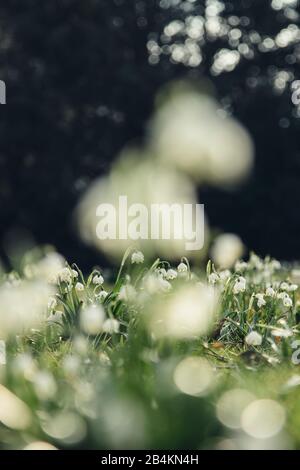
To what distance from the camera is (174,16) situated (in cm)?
1975

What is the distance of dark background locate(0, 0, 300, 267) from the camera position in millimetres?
17797

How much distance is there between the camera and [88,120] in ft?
61.7

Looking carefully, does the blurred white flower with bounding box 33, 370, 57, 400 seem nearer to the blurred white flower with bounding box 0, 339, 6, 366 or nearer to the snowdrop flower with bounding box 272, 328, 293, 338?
the blurred white flower with bounding box 0, 339, 6, 366

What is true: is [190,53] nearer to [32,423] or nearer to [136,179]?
[136,179]

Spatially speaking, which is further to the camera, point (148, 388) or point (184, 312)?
point (184, 312)

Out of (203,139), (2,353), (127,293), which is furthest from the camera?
(203,139)

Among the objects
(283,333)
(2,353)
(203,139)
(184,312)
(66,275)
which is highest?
(203,139)

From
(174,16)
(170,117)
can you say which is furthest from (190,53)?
(170,117)

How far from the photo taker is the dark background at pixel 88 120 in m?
17.8

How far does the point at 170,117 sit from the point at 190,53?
248cm

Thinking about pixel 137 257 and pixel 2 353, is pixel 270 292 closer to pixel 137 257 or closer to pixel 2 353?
pixel 137 257

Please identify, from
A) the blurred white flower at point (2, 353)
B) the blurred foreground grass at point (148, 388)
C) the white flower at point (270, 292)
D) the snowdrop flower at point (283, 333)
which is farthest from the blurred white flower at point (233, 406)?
the white flower at point (270, 292)

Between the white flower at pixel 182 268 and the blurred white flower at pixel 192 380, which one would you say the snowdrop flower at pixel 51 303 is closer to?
the white flower at pixel 182 268

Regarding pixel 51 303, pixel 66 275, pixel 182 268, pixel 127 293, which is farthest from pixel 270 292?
pixel 51 303
